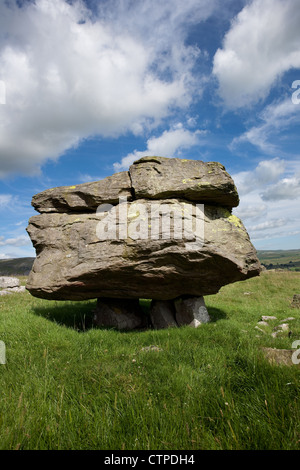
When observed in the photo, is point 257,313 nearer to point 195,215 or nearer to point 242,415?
point 195,215

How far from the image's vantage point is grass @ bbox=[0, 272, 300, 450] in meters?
3.12

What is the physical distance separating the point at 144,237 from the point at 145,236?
0.14ft

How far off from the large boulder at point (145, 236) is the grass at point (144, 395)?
198 cm

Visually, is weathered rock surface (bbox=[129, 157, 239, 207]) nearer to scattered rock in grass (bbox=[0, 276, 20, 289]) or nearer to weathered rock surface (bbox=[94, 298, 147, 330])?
weathered rock surface (bbox=[94, 298, 147, 330])

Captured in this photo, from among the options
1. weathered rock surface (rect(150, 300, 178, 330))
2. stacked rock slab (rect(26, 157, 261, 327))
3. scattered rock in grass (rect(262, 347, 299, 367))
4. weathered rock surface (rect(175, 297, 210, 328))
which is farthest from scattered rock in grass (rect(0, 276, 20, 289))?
scattered rock in grass (rect(262, 347, 299, 367))

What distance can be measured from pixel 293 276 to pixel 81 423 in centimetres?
2575

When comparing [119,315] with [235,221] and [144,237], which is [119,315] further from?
[235,221]

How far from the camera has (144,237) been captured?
26.3ft

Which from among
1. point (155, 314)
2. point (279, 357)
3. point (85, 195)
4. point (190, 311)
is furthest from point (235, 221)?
point (279, 357)

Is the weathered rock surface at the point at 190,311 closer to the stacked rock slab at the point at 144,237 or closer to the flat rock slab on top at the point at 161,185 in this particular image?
the stacked rock slab at the point at 144,237

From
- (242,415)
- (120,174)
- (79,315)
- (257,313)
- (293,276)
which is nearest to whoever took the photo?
(242,415)
